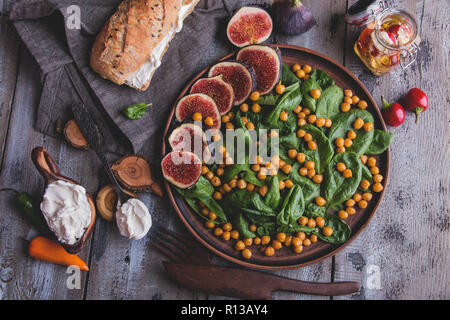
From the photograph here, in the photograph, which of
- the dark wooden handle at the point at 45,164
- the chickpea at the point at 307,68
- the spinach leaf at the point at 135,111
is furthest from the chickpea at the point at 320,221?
the dark wooden handle at the point at 45,164

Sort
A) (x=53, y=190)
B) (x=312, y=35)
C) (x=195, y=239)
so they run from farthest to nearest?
1. (x=312, y=35)
2. (x=195, y=239)
3. (x=53, y=190)

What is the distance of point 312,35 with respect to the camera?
9.98ft

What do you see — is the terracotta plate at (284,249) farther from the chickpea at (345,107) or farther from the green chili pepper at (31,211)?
the green chili pepper at (31,211)

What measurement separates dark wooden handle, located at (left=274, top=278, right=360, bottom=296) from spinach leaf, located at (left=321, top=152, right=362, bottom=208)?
1.86 feet

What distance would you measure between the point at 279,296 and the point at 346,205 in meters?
0.82

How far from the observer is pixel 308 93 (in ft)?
9.39

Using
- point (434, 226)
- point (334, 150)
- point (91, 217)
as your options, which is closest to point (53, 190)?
point (91, 217)

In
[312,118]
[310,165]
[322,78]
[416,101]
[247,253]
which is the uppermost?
[322,78]

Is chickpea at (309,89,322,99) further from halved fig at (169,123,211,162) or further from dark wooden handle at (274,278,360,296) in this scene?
dark wooden handle at (274,278,360,296)

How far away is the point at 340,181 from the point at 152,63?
5.13 ft

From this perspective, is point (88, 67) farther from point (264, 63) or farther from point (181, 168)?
point (264, 63)

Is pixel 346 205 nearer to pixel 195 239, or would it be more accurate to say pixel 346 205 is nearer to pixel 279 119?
pixel 279 119

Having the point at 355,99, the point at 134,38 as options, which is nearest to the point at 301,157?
the point at 355,99
